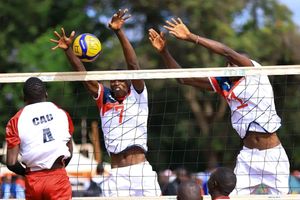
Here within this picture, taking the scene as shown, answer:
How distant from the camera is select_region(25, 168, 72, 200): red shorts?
9078 mm

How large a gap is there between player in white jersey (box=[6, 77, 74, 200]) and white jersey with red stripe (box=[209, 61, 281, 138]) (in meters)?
2.84

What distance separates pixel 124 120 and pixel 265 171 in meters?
2.12

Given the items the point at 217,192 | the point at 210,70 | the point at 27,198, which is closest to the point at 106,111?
the point at 210,70

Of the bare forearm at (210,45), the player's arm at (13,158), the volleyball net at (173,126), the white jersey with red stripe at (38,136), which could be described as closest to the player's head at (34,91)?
the white jersey with red stripe at (38,136)

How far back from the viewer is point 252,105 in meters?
11.0

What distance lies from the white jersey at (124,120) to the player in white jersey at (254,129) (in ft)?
3.94

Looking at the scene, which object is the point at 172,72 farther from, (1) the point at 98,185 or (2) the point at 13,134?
(1) the point at 98,185

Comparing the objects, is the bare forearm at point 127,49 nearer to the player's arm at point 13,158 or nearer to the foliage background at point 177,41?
the player's arm at point 13,158

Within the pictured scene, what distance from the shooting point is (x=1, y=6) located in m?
35.5

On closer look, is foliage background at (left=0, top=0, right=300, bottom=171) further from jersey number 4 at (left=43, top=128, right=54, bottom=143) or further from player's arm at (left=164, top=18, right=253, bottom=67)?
Answer: jersey number 4 at (left=43, top=128, right=54, bottom=143)

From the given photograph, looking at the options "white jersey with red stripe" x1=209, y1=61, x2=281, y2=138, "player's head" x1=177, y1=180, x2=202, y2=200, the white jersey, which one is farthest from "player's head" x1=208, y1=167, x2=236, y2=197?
the white jersey

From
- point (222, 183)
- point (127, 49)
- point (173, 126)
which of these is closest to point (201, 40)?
point (127, 49)

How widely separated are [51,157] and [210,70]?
288 centimetres

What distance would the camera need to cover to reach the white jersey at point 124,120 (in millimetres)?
11102
